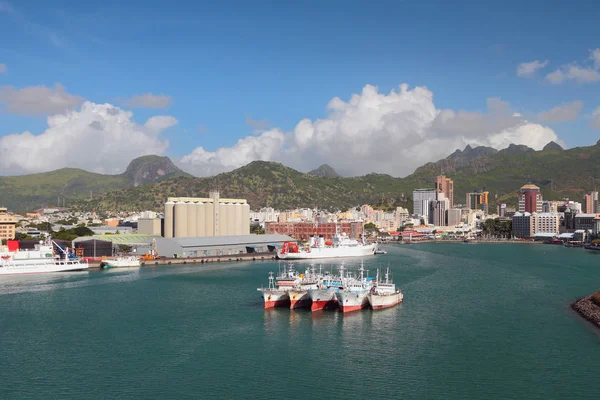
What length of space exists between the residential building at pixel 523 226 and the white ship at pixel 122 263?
211ft

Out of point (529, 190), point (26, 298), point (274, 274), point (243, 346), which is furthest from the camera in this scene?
point (529, 190)

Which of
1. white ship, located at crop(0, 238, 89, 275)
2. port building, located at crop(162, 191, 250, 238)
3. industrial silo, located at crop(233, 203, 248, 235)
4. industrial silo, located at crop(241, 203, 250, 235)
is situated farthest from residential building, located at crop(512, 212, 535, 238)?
white ship, located at crop(0, 238, 89, 275)

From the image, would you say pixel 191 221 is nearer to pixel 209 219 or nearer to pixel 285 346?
pixel 209 219

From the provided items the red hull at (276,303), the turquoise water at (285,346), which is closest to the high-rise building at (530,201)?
the turquoise water at (285,346)

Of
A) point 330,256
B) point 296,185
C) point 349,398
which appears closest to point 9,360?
point 349,398

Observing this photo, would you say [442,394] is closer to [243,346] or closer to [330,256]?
[243,346]

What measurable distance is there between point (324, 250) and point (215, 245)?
880 cm

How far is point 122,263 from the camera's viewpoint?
125 feet

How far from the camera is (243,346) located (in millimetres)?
16188

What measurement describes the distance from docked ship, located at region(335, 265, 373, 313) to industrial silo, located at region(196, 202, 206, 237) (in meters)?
31.9

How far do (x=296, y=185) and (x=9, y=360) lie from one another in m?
118

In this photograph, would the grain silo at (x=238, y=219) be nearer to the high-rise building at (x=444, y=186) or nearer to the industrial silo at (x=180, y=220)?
the industrial silo at (x=180, y=220)

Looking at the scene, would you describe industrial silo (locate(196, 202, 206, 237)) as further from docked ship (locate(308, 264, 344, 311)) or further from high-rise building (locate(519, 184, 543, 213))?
high-rise building (locate(519, 184, 543, 213))

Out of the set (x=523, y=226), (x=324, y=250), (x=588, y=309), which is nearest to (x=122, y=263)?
(x=324, y=250)
